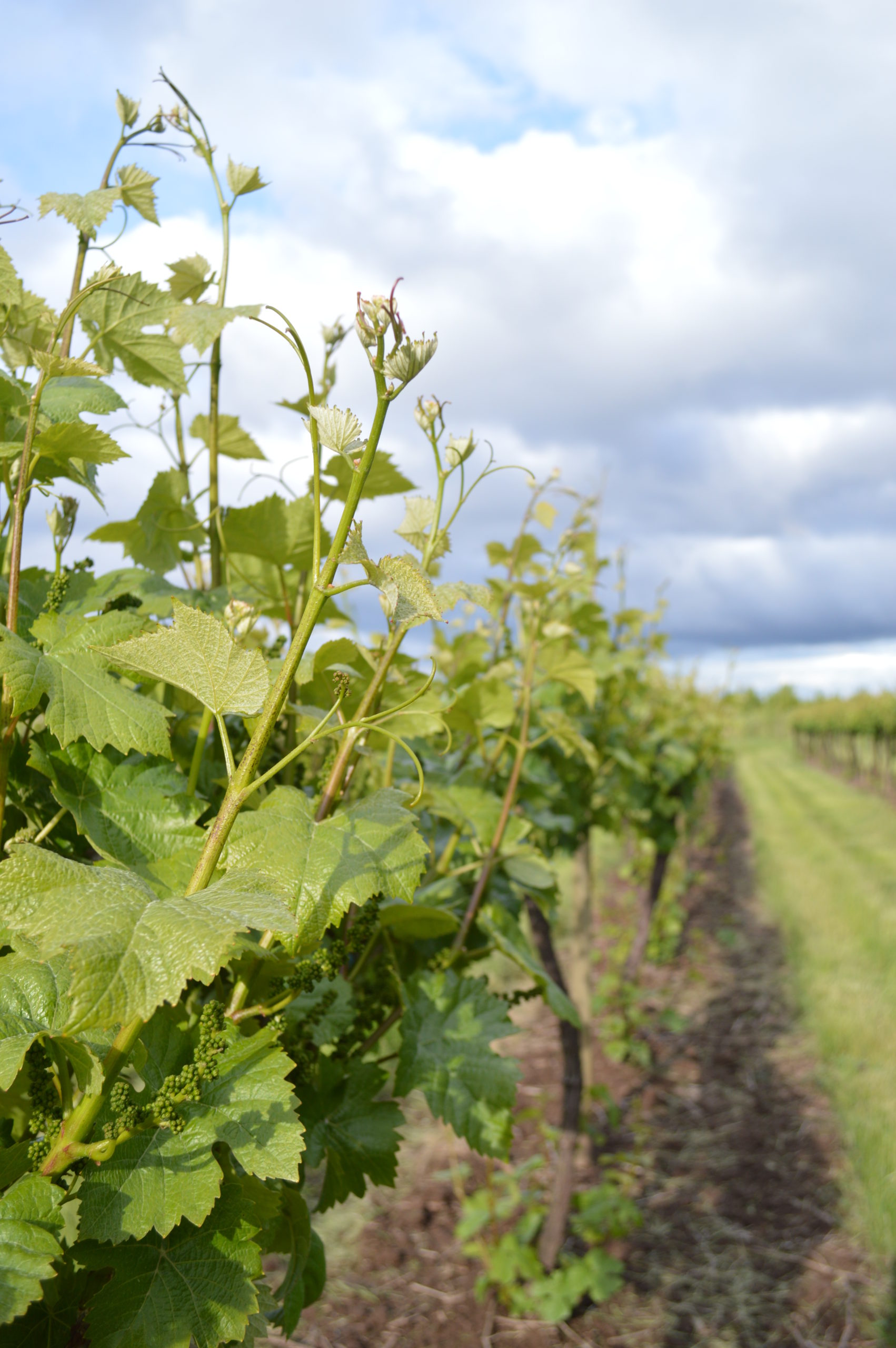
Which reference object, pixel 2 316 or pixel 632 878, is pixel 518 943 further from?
pixel 632 878

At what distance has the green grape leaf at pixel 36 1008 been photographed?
80cm

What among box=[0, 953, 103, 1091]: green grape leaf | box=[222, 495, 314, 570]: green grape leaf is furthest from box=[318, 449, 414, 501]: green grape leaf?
box=[0, 953, 103, 1091]: green grape leaf

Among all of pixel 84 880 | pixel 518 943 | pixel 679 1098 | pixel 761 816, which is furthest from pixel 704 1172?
pixel 761 816

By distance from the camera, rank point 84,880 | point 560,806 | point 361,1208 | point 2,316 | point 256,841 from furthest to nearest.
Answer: point 361,1208
point 560,806
point 2,316
point 256,841
point 84,880

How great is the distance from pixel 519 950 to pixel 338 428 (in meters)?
1.14

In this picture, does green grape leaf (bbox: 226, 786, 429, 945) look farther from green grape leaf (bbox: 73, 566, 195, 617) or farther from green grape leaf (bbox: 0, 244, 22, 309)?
green grape leaf (bbox: 0, 244, 22, 309)

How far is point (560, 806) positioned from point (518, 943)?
7.18ft

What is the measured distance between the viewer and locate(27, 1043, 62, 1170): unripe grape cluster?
0.80 metres

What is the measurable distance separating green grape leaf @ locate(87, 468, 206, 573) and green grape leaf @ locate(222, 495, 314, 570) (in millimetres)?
54

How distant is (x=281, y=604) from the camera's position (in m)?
1.41

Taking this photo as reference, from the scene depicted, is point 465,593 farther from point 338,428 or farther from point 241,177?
point 241,177

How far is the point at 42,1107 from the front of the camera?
2.69ft

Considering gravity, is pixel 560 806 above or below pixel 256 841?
below

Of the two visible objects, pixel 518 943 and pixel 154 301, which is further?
pixel 518 943
